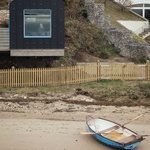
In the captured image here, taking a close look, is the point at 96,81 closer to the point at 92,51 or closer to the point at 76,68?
the point at 76,68

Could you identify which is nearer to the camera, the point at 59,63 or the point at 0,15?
the point at 59,63

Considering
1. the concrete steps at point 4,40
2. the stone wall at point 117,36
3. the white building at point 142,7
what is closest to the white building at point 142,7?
the white building at point 142,7

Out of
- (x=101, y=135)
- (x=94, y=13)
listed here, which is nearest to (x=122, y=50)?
(x=94, y=13)

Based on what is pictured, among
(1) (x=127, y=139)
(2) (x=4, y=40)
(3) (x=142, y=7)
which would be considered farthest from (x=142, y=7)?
(1) (x=127, y=139)

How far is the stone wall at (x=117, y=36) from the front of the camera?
122ft

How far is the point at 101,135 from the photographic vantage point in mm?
17234

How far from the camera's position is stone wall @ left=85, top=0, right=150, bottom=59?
37.2 meters

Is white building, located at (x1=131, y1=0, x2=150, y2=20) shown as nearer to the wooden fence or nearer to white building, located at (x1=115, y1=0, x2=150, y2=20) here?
white building, located at (x1=115, y1=0, x2=150, y2=20)

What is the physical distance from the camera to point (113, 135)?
17328 mm

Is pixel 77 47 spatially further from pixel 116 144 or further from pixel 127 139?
pixel 116 144

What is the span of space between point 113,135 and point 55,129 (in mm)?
3041

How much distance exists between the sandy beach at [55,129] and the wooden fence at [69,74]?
5695 millimetres

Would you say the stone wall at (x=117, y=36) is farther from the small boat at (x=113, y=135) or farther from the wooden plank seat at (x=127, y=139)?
the wooden plank seat at (x=127, y=139)

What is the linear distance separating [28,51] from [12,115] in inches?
301
